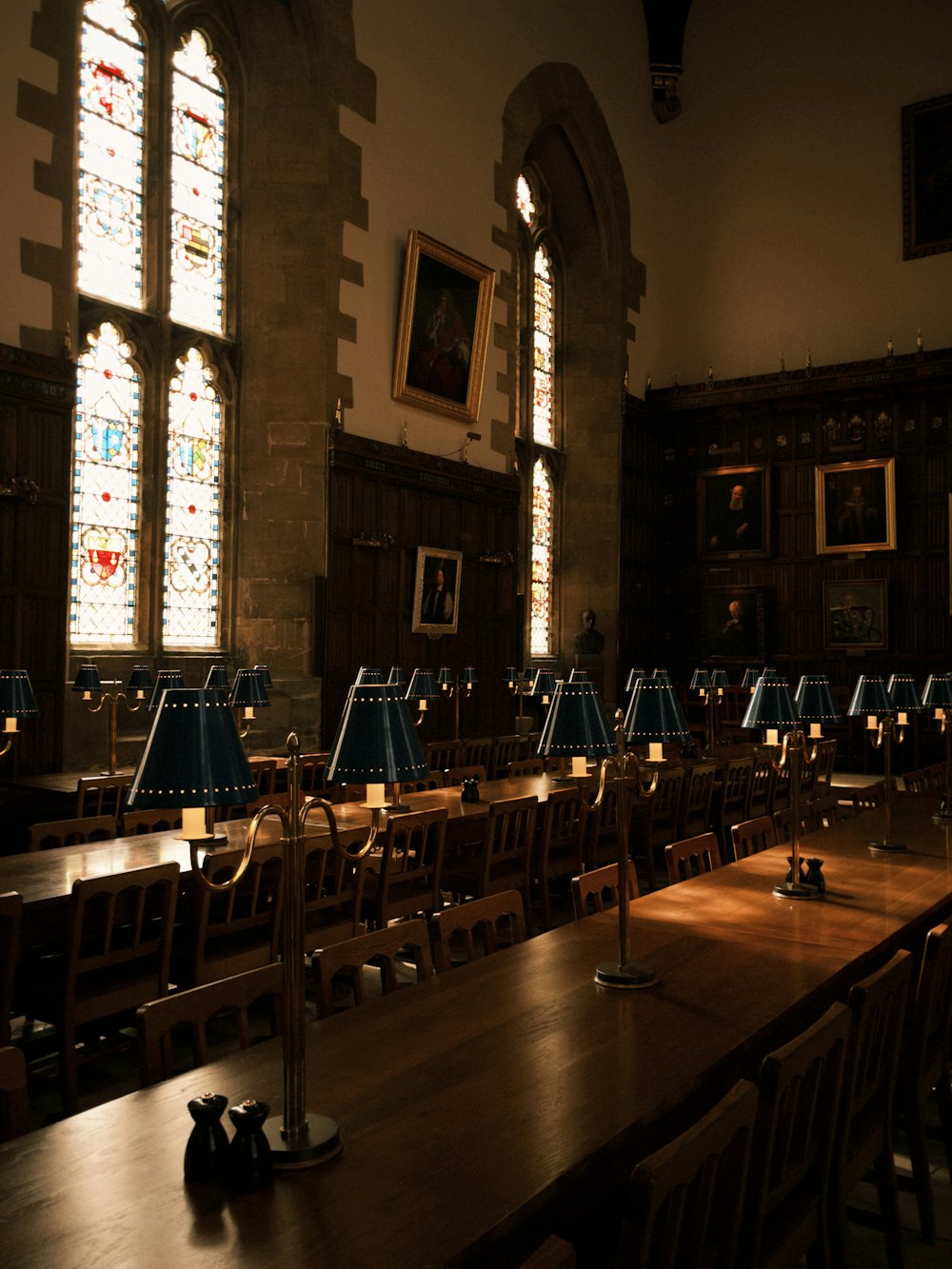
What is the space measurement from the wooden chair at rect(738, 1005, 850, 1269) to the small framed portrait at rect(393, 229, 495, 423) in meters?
10.9

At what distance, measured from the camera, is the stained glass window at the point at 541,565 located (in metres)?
16.7

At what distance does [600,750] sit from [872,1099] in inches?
47.6

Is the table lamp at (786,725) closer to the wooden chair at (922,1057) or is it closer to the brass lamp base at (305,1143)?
the wooden chair at (922,1057)

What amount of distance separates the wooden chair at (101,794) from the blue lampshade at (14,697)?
84 centimetres

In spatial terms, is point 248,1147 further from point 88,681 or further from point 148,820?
point 88,681

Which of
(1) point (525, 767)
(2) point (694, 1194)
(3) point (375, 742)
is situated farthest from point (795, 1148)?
(1) point (525, 767)

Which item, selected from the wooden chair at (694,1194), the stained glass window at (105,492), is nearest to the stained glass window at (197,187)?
the stained glass window at (105,492)

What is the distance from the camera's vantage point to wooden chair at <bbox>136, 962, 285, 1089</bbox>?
233cm

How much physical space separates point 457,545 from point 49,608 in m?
5.68

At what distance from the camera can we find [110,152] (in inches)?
404

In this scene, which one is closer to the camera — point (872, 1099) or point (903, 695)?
point (872, 1099)

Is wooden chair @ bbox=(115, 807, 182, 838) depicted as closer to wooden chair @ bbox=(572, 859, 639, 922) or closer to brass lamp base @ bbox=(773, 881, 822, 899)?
wooden chair @ bbox=(572, 859, 639, 922)

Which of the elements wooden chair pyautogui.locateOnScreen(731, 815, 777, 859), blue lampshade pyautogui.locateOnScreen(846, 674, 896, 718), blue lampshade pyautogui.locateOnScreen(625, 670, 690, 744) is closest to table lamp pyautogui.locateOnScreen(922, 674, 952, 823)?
blue lampshade pyautogui.locateOnScreen(846, 674, 896, 718)

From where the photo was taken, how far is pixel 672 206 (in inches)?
732
